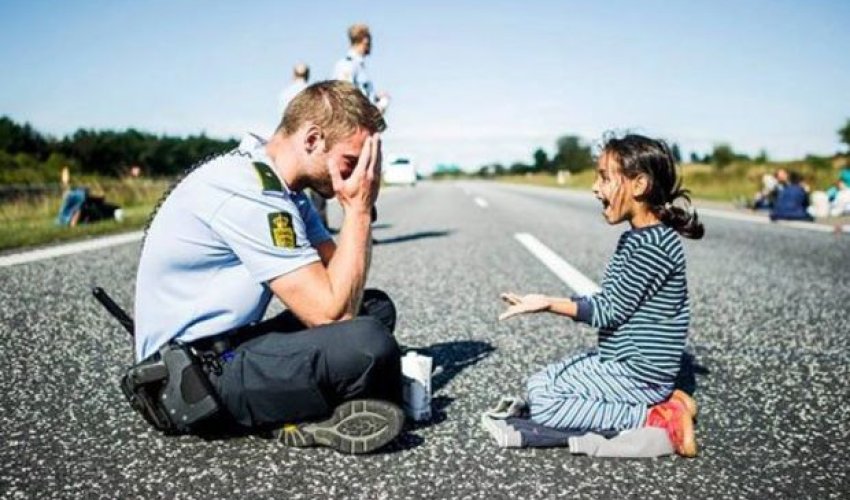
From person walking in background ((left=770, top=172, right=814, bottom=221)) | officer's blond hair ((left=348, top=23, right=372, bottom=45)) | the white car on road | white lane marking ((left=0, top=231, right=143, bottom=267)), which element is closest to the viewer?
white lane marking ((left=0, top=231, right=143, bottom=267))

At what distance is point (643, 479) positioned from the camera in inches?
86.4

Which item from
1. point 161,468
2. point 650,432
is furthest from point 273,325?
point 650,432

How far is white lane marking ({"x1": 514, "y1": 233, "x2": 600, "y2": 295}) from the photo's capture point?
19.1 ft

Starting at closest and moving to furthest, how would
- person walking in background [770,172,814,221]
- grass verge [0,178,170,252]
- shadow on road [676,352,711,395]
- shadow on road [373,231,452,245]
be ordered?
shadow on road [676,352,711,395]
grass verge [0,178,170,252]
shadow on road [373,231,452,245]
person walking in background [770,172,814,221]

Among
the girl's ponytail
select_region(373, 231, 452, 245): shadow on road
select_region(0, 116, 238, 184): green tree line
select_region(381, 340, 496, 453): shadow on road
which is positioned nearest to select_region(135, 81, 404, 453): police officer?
select_region(381, 340, 496, 453): shadow on road

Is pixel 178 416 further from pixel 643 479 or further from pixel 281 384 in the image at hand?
pixel 643 479

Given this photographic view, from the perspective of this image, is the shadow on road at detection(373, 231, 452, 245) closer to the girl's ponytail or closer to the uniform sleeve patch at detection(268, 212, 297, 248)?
the girl's ponytail

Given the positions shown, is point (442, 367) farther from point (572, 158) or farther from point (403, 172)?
point (572, 158)

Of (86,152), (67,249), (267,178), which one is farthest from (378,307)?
(86,152)

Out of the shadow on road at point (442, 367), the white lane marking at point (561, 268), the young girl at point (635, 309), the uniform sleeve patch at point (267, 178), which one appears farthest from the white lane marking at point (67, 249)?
the young girl at point (635, 309)

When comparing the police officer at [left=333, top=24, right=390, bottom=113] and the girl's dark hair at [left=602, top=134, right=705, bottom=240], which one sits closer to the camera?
the girl's dark hair at [left=602, top=134, right=705, bottom=240]

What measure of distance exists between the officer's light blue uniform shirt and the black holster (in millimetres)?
107

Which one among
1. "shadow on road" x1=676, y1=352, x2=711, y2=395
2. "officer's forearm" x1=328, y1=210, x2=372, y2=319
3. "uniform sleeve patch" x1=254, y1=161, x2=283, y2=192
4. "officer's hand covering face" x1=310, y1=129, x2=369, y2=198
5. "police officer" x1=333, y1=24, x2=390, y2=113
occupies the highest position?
"police officer" x1=333, y1=24, x2=390, y2=113

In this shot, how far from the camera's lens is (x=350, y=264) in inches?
93.2
